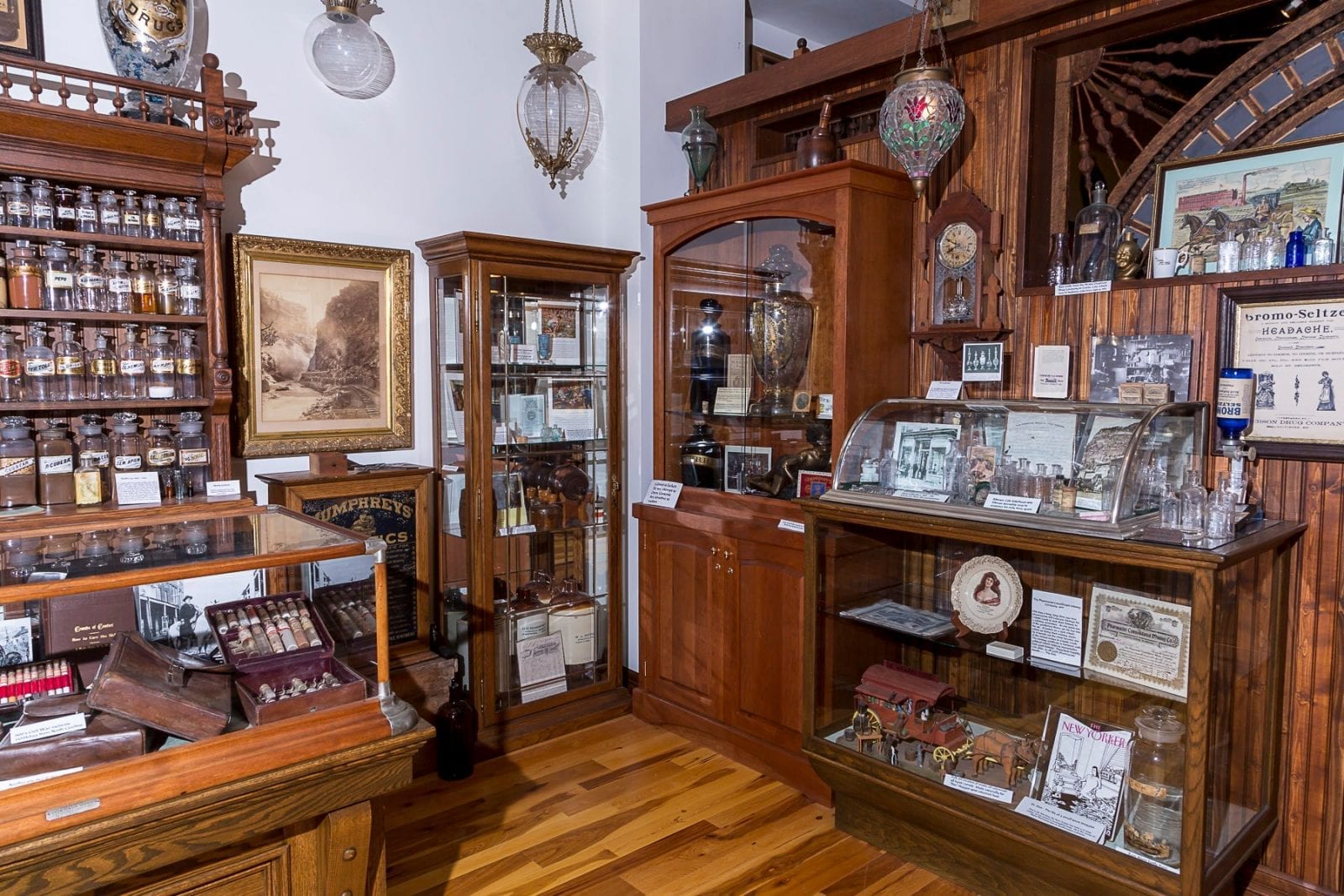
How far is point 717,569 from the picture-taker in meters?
3.35

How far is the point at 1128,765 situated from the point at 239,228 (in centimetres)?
321

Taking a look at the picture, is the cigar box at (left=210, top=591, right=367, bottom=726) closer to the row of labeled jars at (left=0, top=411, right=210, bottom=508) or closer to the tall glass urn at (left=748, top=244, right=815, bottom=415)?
the row of labeled jars at (left=0, top=411, right=210, bottom=508)

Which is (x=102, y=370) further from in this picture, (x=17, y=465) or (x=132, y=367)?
(x=17, y=465)

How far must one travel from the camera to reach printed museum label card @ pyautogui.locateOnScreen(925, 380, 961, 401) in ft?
9.23

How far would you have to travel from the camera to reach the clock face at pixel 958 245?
2781 mm

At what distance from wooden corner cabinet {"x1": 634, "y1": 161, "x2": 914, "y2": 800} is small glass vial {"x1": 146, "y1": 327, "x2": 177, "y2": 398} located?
1764 millimetres

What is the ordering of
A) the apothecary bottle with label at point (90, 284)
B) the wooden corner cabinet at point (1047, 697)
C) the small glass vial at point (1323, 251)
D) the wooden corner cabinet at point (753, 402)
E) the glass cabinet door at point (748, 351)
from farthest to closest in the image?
1. the glass cabinet door at point (748, 351)
2. the wooden corner cabinet at point (753, 402)
3. the apothecary bottle with label at point (90, 284)
4. the small glass vial at point (1323, 251)
5. the wooden corner cabinet at point (1047, 697)

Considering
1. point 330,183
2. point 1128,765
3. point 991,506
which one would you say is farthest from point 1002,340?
point 330,183

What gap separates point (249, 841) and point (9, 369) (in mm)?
1565

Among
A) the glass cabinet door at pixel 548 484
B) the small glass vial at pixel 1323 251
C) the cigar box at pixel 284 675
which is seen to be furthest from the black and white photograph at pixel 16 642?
the small glass vial at pixel 1323 251

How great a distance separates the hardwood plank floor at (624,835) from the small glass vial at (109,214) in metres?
2.06

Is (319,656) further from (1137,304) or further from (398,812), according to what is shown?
(1137,304)

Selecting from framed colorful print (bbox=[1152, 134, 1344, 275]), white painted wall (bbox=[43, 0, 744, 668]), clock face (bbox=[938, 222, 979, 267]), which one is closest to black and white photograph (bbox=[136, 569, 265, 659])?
white painted wall (bbox=[43, 0, 744, 668])

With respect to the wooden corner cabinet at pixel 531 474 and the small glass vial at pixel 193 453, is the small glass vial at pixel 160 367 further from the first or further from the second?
the wooden corner cabinet at pixel 531 474
